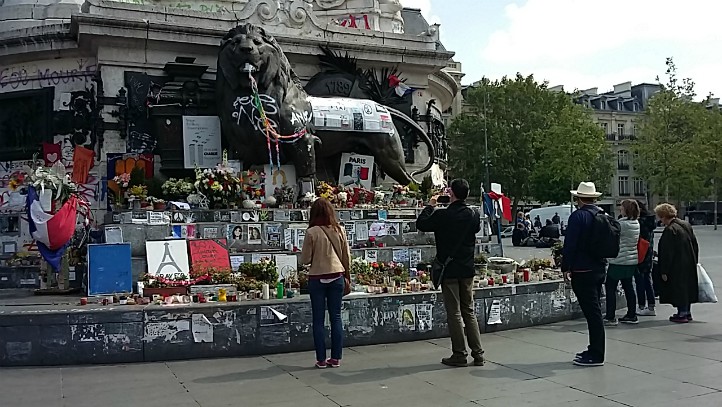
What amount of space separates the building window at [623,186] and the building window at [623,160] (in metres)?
1.28

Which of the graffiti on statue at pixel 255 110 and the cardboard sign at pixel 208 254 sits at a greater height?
the graffiti on statue at pixel 255 110

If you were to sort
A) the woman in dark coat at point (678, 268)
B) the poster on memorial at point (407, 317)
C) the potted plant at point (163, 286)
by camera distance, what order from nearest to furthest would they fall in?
the poster on memorial at point (407, 317), the potted plant at point (163, 286), the woman in dark coat at point (678, 268)

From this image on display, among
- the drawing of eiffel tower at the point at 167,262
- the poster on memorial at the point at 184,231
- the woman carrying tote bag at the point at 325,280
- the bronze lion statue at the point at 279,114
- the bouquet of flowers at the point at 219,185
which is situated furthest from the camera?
the bronze lion statue at the point at 279,114

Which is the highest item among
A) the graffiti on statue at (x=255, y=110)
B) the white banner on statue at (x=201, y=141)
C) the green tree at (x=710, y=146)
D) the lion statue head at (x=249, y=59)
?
the green tree at (x=710, y=146)

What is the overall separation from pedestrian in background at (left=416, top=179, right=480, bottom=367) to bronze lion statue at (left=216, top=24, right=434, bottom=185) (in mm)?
6363

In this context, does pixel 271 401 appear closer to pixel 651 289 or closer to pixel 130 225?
pixel 130 225

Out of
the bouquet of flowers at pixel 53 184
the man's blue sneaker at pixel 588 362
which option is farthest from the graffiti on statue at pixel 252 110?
the man's blue sneaker at pixel 588 362

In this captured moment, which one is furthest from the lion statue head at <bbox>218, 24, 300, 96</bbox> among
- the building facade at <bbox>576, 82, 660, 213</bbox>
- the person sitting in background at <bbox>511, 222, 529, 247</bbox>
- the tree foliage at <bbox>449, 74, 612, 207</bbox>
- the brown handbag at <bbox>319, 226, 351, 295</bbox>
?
the building facade at <bbox>576, 82, 660, 213</bbox>

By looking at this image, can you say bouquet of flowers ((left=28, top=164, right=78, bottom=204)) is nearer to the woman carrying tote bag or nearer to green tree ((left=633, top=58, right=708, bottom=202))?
the woman carrying tote bag

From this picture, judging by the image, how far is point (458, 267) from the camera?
796 cm

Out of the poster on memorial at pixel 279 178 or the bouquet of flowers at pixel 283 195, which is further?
the poster on memorial at pixel 279 178

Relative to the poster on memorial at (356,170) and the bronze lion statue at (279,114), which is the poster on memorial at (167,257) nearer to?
the bronze lion statue at (279,114)

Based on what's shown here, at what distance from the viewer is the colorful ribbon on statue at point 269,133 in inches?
531

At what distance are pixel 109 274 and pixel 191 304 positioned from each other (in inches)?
106
